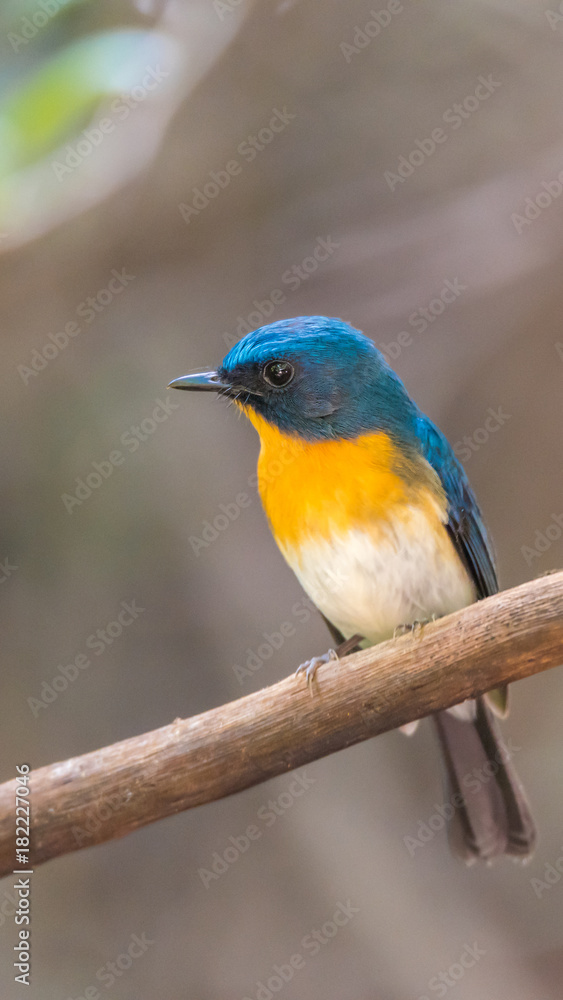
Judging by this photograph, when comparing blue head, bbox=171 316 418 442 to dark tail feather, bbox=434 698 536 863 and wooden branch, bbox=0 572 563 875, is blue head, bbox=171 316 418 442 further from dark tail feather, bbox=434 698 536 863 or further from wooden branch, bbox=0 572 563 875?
dark tail feather, bbox=434 698 536 863

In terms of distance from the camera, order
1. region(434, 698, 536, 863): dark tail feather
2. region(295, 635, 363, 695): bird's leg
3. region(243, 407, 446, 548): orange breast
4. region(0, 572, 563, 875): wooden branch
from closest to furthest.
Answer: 1. region(0, 572, 563, 875): wooden branch
2. region(295, 635, 363, 695): bird's leg
3. region(243, 407, 446, 548): orange breast
4. region(434, 698, 536, 863): dark tail feather

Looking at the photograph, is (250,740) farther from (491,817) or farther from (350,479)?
(491,817)

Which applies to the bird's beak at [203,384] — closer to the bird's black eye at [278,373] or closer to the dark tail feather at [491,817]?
the bird's black eye at [278,373]

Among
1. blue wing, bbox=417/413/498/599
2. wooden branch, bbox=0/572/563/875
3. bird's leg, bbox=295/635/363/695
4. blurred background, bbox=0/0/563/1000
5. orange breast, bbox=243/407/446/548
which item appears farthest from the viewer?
blurred background, bbox=0/0/563/1000

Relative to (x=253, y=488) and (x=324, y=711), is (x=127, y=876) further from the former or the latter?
(x=324, y=711)

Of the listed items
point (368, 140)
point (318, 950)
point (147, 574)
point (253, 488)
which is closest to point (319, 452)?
point (253, 488)

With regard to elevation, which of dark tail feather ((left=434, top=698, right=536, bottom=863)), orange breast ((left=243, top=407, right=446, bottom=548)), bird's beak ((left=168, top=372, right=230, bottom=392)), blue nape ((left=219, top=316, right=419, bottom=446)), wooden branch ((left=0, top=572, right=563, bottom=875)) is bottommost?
dark tail feather ((left=434, top=698, right=536, bottom=863))

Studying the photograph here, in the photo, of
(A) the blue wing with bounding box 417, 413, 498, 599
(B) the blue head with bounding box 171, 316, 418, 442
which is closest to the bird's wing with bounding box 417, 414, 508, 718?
(A) the blue wing with bounding box 417, 413, 498, 599
